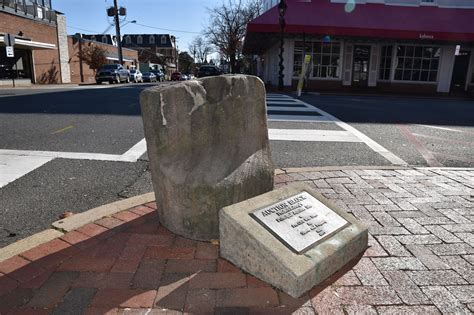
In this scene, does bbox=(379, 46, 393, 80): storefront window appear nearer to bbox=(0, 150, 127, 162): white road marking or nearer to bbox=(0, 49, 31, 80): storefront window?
bbox=(0, 150, 127, 162): white road marking

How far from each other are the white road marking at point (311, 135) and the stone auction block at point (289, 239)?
175 inches

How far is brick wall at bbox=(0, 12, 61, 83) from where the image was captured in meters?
27.5

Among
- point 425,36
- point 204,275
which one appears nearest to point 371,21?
point 425,36

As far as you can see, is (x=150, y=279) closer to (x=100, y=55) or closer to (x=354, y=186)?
(x=354, y=186)

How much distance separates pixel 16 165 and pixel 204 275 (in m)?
3.73

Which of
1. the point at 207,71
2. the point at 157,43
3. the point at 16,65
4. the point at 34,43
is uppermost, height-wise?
the point at 157,43

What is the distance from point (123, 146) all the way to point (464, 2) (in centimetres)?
2603

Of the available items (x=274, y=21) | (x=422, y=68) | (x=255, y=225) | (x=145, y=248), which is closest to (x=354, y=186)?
(x=255, y=225)

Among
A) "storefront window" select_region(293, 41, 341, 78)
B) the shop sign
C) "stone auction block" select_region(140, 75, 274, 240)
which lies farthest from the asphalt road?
"storefront window" select_region(293, 41, 341, 78)

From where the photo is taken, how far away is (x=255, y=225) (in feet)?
8.51

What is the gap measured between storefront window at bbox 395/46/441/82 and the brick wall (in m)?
27.3

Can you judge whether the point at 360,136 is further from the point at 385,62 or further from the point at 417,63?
the point at 417,63

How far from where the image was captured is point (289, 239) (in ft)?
8.38

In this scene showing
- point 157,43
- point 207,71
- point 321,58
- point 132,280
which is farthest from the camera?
point 157,43
